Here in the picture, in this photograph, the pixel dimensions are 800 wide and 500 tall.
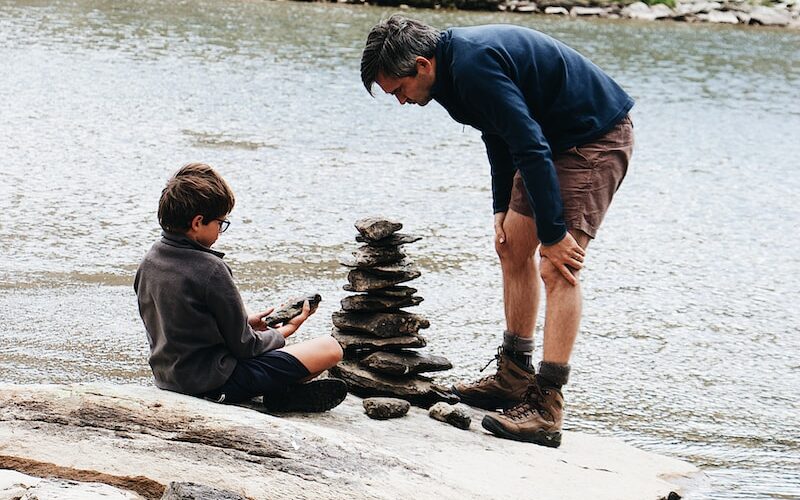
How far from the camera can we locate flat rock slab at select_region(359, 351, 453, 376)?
17.2ft

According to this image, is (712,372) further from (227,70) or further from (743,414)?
(227,70)

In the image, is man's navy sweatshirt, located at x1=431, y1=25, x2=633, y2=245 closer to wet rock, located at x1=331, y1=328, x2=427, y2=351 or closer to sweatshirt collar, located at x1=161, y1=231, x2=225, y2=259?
wet rock, located at x1=331, y1=328, x2=427, y2=351

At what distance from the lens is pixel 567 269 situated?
482 cm

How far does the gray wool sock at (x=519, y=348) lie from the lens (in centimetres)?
532

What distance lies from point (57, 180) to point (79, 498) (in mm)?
6933

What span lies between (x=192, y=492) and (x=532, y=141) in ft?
6.73

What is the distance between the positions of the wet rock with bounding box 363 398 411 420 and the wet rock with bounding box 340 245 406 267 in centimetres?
67

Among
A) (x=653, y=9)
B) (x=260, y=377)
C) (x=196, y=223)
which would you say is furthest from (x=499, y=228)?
(x=653, y=9)

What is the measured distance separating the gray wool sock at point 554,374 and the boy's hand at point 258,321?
1.20 meters

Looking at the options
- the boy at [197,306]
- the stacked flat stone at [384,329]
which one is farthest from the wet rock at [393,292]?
the boy at [197,306]

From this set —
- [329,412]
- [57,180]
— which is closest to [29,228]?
[57,180]

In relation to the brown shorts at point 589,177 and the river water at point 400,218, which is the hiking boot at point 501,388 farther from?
the brown shorts at point 589,177

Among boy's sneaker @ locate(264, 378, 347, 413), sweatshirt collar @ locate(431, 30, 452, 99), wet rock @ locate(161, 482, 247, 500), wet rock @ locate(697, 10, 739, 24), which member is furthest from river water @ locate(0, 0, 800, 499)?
wet rock @ locate(697, 10, 739, 24)

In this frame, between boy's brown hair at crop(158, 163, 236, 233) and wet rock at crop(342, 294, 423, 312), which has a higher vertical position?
boy's brown hair at crop(158, 163, 236, 233)
